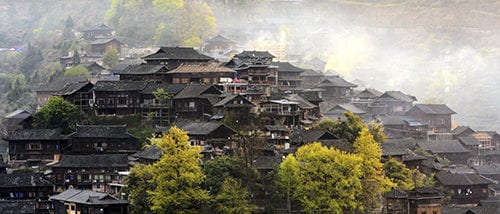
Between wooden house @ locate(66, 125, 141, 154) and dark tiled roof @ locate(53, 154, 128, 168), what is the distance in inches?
85.2

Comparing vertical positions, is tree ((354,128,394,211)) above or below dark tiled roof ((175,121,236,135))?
below

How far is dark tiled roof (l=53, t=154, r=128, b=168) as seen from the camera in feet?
183

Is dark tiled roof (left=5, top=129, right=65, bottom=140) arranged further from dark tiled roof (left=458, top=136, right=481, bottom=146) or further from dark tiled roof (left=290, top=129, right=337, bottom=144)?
dark tiled roof (left=458, top=136, right=481, bottom=146)

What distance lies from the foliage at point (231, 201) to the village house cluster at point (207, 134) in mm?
4301

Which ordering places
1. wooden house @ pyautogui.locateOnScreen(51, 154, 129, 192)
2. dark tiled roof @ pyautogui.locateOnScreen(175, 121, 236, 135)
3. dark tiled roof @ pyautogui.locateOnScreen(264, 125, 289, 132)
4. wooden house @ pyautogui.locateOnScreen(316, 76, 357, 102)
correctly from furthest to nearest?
A: 1. wooden house @ pyautogui.locateOnScreen(316, 76, 357, 102)
2. dark tiled roof @ pyautogui.locateOnScreen(264, 125, 289, 132)
3. wooden house @ pyautogui.locateOnScreen(51, 154, 129, 192)
4. dark tiled roof @ pyautogui.locateOnScreen(175, 121, 236, 135)

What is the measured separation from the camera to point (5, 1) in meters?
160

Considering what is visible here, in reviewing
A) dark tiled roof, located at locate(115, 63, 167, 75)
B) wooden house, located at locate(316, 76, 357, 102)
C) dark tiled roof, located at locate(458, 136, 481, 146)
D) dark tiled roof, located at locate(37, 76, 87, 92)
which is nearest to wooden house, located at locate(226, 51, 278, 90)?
dark tiled roof, located at locate(115, 63, 167, 75)

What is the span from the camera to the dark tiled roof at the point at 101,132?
58875 mm

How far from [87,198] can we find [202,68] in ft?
60.0

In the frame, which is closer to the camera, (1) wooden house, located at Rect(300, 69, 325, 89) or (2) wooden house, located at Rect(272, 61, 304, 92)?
(2) wooden house, located at Rect(272, 61, 304, 92)

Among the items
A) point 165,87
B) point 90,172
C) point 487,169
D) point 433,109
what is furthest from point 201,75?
point 433,109

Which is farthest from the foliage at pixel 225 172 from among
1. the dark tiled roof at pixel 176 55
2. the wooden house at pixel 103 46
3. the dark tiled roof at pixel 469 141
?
the wooden house at pixel 103 46

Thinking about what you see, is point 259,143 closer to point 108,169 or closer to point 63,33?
point 108,169

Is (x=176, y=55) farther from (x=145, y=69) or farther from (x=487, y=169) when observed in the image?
(x=487, y=169)
